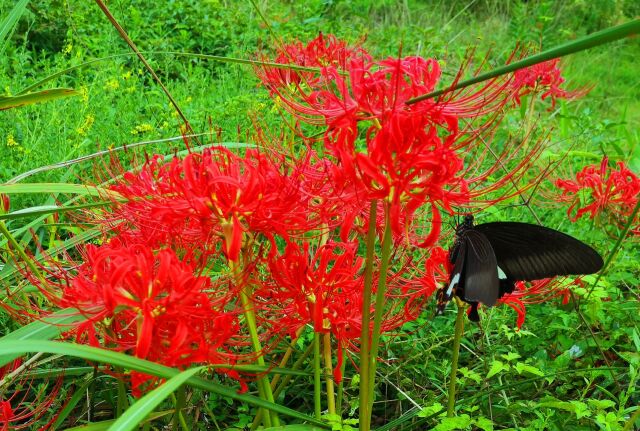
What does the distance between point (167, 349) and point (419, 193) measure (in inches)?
17.9

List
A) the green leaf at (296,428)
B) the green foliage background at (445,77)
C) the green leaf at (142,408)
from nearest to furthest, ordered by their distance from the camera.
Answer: the green leaf at (142,408)
the green leaf at (296,428)
the green foliage background at (445,77)

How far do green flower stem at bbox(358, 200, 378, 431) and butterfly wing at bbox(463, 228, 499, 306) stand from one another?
0.83ft

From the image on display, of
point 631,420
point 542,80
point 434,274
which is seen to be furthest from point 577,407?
point 542,80

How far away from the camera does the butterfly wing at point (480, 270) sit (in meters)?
1.39

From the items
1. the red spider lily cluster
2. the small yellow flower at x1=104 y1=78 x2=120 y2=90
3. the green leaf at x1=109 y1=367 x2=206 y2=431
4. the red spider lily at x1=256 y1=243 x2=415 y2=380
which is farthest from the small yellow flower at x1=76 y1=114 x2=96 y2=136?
the green leaf at x1=109 y1=367 x2=206 y2=431

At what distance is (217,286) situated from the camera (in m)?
1.36

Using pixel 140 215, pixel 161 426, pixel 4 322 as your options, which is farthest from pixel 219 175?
pixel 4 322

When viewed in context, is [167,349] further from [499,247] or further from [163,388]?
[499,247]

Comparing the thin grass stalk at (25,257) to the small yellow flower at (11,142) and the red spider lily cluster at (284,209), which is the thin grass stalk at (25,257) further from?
the small yellow flower at (11,142)

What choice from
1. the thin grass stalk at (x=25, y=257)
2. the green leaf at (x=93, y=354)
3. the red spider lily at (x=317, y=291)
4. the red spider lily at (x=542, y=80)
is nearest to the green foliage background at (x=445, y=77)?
the red spider lily at (x=542, y=80)

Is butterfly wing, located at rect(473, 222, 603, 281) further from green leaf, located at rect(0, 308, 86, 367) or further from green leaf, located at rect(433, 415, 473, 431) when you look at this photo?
green leaf, located at rect(0, 308, 86, 367)

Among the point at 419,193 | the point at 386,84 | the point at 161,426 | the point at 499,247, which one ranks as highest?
the point at 386,84

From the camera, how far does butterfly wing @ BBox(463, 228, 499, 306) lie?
1392 mm

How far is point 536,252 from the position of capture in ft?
4.94
